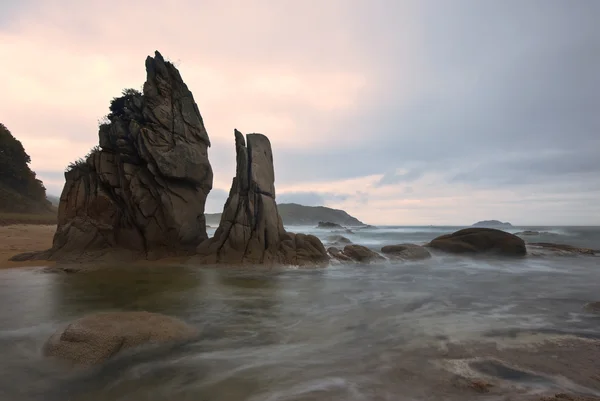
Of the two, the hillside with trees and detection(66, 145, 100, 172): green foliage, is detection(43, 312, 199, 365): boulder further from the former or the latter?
the hillside with trees

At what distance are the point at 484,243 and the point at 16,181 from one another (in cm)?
5106

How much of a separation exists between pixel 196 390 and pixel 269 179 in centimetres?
1214

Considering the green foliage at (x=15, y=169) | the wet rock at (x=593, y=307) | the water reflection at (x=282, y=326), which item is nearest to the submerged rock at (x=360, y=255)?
the water reflection at (x=282, y=326)

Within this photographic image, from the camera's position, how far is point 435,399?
11.2 ft

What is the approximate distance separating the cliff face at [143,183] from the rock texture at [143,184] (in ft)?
0.12

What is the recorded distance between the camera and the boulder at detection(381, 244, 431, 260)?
17.6 m

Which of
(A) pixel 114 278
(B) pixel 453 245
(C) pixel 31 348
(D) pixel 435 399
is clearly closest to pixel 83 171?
(A) pixel 114 278

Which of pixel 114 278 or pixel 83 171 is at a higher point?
pixel 83 171

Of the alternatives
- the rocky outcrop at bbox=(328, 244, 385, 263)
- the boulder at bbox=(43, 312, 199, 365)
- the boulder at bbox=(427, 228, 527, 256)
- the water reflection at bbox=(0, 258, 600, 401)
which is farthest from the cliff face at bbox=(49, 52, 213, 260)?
the boulder at bbox=(427, 228, 527, 256)

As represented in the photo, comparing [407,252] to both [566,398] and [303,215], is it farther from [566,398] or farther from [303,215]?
[303,215]

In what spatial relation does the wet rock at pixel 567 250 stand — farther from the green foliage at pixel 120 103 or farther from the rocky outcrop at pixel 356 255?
the green foliage at pixel 120 103

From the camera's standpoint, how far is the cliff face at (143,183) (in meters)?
13.7

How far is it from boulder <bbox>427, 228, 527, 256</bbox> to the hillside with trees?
43.8m

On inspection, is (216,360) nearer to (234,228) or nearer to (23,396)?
(23,396)
